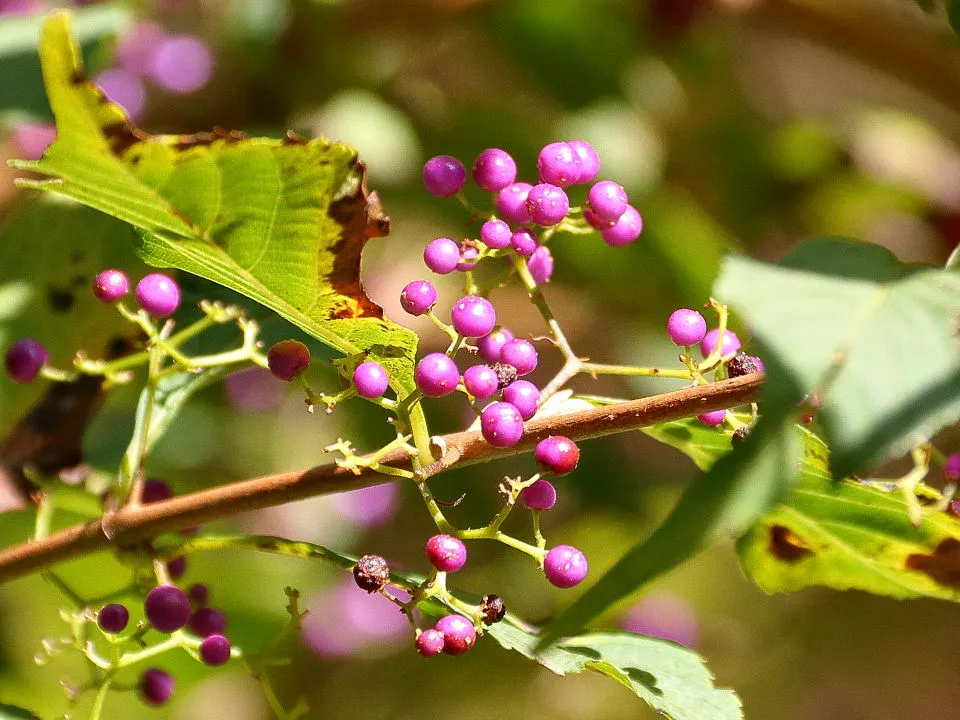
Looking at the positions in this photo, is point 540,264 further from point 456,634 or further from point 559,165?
point 456,634

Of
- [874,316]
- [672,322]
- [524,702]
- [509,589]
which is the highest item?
[874,316]

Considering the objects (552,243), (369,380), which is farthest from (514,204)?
(552,243)

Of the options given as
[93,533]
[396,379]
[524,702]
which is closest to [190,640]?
[93,533]

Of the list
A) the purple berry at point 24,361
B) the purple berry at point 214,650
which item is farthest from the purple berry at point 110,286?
the purple berry at point 214,650

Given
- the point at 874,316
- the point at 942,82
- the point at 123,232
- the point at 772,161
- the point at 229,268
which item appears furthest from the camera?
the point at 772,161

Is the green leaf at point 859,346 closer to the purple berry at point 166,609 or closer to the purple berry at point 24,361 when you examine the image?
the purple berry at point 166,609

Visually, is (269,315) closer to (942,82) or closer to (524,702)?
(524,702)

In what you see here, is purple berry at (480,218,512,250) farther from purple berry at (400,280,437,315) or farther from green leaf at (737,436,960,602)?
green leaf at (737,436,960,602)

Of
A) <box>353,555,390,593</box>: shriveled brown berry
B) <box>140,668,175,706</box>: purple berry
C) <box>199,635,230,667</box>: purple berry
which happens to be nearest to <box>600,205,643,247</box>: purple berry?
<box>353,555,390,593</box>: shriveled brown berry
